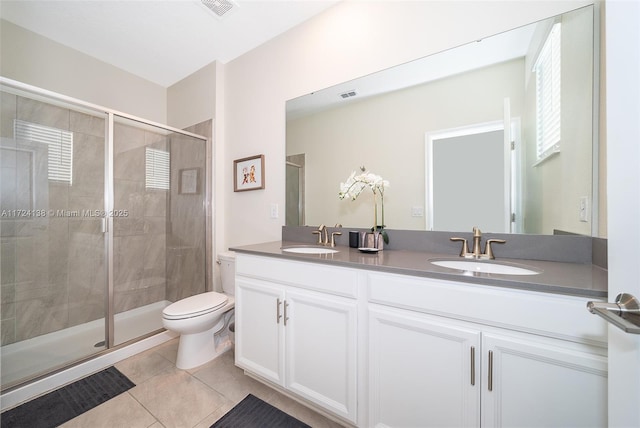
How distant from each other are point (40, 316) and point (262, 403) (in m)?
1.92

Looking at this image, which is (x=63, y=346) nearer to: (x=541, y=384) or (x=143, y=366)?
(x=143, y=366)

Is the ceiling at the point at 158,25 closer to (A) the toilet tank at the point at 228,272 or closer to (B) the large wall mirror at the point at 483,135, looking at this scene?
(B) the large wall mirror at the point at 483,135

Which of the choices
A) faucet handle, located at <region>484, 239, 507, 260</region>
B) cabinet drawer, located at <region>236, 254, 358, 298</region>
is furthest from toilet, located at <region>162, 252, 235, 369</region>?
faucet handle, located at <region>484, 239, 507, 260</region>

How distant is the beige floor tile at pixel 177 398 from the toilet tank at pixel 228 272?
64 cm

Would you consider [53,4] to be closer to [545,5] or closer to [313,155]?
[313,155]

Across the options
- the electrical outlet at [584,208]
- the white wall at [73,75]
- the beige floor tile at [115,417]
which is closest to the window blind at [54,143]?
the white wall at [73,75]

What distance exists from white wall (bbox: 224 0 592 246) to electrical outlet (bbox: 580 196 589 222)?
0.86 metres

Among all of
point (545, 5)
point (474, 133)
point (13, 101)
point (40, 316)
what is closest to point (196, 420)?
point (40, 316)

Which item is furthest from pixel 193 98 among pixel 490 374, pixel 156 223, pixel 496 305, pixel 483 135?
pixel 490 374

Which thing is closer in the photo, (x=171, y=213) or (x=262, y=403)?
(x=262, y=403)

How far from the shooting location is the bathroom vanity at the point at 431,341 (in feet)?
2.37

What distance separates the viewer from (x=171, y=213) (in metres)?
2.53

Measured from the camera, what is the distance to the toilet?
5.28 ft

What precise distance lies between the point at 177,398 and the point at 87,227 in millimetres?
1539
